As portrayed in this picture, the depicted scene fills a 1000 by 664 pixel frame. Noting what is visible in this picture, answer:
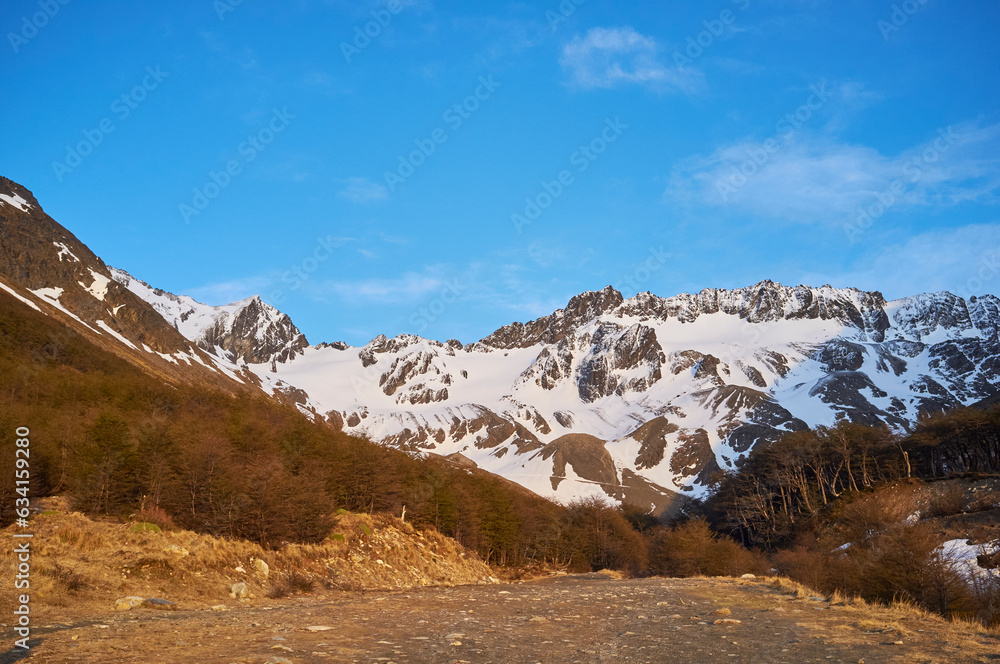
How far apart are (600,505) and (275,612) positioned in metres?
73.7

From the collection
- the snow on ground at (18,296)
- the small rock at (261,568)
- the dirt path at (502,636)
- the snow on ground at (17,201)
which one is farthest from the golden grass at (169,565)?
the snow on ground at (17,201)

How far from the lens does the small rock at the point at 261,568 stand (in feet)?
74.6

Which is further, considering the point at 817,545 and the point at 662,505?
the point at 662,505

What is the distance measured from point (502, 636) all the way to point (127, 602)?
32.2 ft

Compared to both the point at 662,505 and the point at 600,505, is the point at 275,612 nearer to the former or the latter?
the point at 600,505

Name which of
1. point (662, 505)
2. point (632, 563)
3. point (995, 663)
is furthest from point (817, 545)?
point (662, 505)

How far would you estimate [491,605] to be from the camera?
65.0 ft

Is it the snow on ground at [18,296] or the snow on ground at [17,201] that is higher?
the snow on ground at [17,201]

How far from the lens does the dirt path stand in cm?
998

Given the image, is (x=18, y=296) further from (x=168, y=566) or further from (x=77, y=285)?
(x=168, y=566)

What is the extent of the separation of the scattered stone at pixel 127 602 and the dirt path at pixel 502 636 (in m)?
0.95

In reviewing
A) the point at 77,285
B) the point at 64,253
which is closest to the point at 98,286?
the point at 77,285

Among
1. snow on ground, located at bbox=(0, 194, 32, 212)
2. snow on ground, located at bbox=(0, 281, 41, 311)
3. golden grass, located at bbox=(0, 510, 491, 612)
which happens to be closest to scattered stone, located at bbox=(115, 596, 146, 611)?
golden grass, located at bbox=(0, 510, 491, 612)

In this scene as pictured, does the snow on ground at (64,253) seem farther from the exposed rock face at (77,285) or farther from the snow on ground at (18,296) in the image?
the snow on ground at (18,296)
